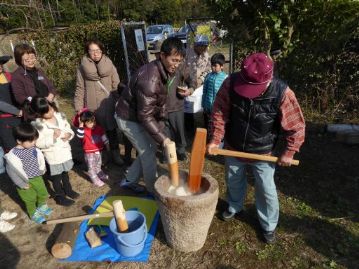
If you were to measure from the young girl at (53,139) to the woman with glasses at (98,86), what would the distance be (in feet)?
1.78

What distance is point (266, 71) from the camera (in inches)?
85.7

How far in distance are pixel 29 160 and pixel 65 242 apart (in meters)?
0.94

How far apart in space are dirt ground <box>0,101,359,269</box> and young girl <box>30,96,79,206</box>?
39 cm

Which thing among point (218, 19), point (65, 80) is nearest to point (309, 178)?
point (218, 19)

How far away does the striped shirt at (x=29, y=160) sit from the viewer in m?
3.17

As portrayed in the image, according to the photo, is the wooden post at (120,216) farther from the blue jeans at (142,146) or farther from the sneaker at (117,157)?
the sneaker at (117,157)

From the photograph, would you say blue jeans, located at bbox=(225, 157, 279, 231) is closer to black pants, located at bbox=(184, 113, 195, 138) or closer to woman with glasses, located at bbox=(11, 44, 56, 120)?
black pants, located at bbox=(184, 113, 195, 138)

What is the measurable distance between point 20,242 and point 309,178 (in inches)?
135

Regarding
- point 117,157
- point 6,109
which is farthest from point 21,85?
point 117,157

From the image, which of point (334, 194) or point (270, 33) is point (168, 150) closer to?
point (334, 194)

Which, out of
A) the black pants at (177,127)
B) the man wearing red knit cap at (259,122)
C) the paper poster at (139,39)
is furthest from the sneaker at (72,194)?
the paper poster at (139,39)

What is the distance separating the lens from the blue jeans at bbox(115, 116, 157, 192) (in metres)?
3.19

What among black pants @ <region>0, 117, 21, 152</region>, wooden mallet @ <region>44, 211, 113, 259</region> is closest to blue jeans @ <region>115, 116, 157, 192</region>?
wooden mallet @ <region>44, 211, 113, 259</region>

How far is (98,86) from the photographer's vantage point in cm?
411
